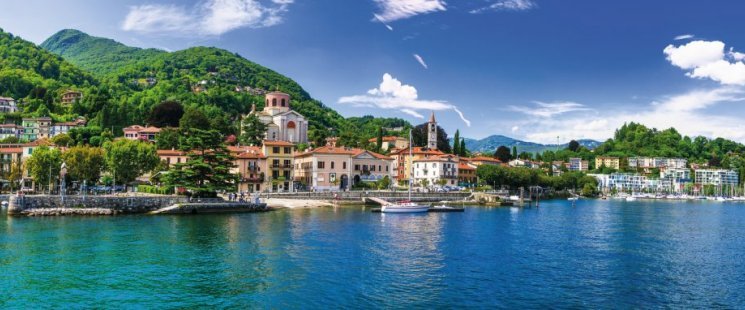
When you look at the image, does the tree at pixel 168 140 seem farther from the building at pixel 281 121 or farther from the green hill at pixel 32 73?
the green hill at pixel 32 73

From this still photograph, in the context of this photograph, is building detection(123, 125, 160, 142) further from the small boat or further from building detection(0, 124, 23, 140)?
the small boat

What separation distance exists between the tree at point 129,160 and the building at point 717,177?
18097 centimetres

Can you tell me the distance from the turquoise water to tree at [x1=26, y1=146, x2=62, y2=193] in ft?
62.5

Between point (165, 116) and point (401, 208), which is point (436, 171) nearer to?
point (401, 208)

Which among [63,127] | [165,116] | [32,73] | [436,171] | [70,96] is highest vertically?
[32,73]

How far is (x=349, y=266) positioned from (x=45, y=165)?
4804 centimetres

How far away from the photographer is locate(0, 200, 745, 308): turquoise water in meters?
20.3

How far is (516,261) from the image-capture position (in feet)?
94.2

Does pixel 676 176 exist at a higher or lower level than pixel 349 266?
higher

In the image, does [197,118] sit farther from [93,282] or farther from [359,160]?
[93,282]

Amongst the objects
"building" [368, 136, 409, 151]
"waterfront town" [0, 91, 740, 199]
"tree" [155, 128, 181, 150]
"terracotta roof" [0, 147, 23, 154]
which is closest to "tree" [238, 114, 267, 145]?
"waterfront town" [0, 91, 740, 199]

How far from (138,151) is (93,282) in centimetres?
4219

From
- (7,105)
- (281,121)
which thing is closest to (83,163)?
(281,121)

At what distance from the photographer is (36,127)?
10256 cm
